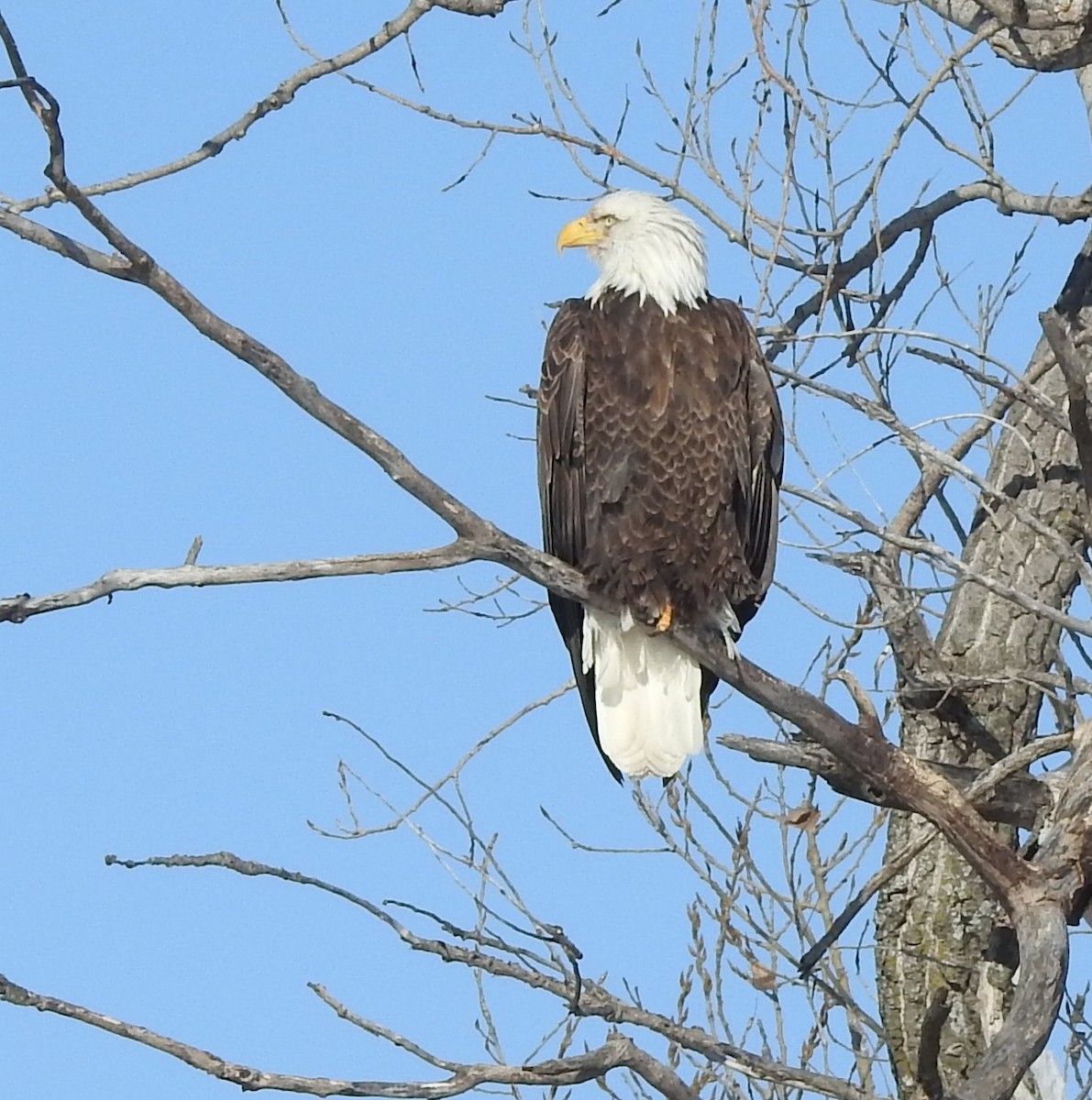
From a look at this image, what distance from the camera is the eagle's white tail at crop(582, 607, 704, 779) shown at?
4.95m

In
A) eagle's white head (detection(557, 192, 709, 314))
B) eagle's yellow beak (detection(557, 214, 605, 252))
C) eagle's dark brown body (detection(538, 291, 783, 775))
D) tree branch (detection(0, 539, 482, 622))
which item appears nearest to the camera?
tree branch (detection(0, 539, 482, 622))

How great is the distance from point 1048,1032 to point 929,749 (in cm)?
229

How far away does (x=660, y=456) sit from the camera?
4590 millimetres

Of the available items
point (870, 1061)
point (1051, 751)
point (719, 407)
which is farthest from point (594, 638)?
point (870, 1061)

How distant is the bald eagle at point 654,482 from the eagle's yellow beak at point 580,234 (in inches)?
8.9

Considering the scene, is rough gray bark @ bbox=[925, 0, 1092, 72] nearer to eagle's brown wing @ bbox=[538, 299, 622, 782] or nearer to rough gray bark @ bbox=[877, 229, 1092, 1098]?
rough gray bark @ bbox=[877, 229, 1092, 1098]

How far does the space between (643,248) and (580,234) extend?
1.26ft

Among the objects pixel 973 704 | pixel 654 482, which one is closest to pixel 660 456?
pixel 654 482

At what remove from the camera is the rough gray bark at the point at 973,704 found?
548 centimetres

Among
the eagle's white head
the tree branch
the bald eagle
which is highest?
the eagle's white head

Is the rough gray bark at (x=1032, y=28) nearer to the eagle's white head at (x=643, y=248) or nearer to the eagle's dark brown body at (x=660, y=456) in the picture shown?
the eagle's white head at (x=643, y=248)

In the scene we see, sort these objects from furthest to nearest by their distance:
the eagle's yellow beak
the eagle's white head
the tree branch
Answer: the eagle's yellow beak → the eagle's white head → the tree branch

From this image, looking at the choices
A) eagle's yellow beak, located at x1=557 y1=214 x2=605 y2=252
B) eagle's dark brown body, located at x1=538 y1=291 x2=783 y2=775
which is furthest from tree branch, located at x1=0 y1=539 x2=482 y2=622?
eagle's yellow beak, located at x1=557 y1=214 x2=605 y2=252

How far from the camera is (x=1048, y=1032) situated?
11.3ft
